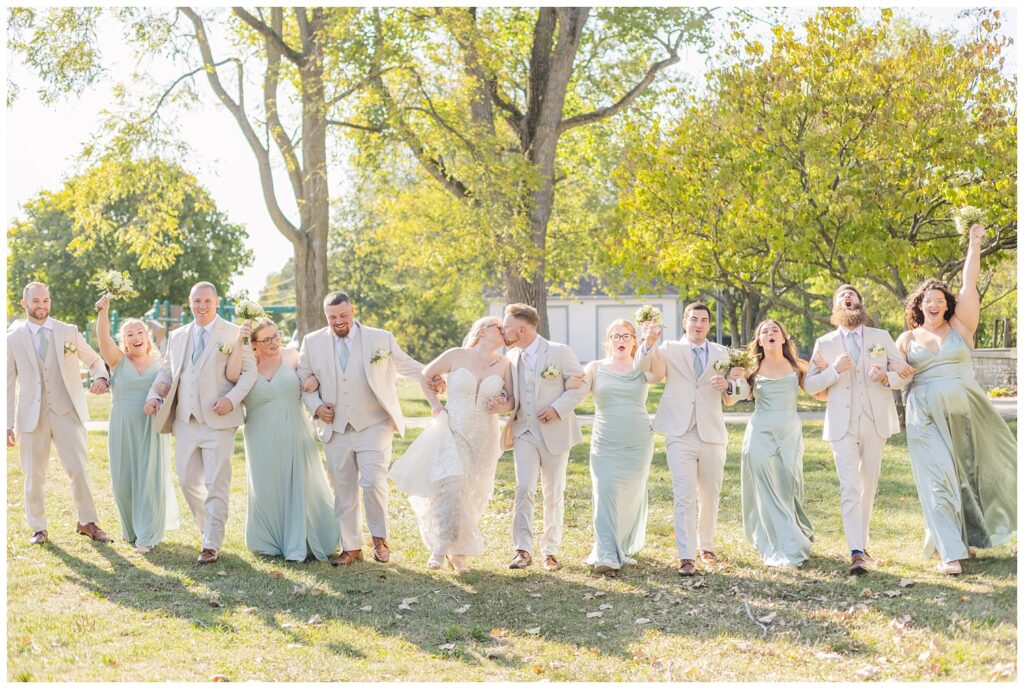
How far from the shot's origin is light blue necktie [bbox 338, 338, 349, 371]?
9.35m

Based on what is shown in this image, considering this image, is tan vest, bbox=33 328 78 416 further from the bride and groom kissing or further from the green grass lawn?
the bride and groom kissing

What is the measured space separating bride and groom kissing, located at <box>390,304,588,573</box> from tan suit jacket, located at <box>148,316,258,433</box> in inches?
62.2

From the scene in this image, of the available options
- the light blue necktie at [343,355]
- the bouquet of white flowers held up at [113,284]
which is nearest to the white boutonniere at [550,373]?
the light blue necktie at [343,355]

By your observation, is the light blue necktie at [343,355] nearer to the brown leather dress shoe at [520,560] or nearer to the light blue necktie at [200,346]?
the light blue necktie at [200,346]

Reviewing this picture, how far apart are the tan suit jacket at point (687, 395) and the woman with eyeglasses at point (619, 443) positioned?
134 millimetres

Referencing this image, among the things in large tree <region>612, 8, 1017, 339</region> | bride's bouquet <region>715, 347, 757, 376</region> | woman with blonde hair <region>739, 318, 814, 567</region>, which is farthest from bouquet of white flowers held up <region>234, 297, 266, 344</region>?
large tree <region>612, 8, 1017, 339</region>

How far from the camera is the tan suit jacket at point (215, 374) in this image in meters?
9.39

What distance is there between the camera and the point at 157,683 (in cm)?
620

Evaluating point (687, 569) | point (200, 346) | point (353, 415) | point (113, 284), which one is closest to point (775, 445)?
point (687, 569)

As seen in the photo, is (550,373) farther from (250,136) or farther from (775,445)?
(250,136)

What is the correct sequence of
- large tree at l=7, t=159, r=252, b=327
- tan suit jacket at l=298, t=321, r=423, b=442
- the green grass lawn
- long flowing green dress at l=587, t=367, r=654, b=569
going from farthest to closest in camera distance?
large tree at l=7, t=159, r=252, b=327 < tan suit jacket at l=298, t=321, r=423, b=442 < long flowing green dress at l=587, t=367, r=654, b=569 < the green grass lawn

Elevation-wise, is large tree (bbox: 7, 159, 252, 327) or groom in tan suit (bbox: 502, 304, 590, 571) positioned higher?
large tree (bbox: 7, 159, 252, 327)

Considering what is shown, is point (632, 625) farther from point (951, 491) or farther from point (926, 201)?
point (926, 201)

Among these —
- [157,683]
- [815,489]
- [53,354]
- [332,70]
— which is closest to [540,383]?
[157,683]
